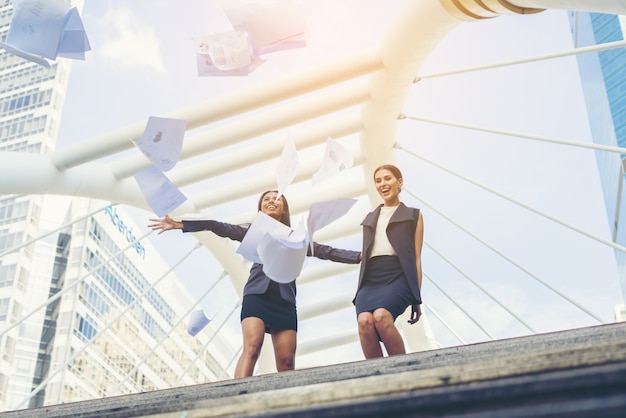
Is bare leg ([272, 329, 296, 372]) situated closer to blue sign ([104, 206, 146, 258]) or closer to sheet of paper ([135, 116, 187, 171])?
sheet of paper ([135, 116, 187, 171])

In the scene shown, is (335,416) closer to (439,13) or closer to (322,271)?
(439,13)

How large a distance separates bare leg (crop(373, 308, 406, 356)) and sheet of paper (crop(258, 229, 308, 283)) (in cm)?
57

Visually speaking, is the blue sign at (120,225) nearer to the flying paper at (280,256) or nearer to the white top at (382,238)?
the white top at (382,238)

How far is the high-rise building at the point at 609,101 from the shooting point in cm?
5388

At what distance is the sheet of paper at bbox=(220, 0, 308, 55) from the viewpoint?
5539 millimetres

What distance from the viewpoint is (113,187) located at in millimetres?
9500

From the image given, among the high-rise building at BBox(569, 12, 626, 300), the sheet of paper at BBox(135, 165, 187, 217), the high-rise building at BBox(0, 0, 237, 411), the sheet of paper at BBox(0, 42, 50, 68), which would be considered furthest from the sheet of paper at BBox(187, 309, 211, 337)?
the high-rise building at BBox(569, 12, 626, 300)

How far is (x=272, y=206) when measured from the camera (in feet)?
15.6

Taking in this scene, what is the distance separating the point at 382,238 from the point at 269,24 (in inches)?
82.8

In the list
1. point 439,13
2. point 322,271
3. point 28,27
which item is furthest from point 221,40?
point 322,271

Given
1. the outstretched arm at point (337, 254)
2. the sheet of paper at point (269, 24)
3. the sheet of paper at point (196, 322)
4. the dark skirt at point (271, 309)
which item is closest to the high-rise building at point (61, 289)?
the sheet of paper at point (196, 322)

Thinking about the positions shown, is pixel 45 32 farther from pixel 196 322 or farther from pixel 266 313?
pixel 196 322

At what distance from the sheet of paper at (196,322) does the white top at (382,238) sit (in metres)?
3.22

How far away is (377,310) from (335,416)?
10.1ft
